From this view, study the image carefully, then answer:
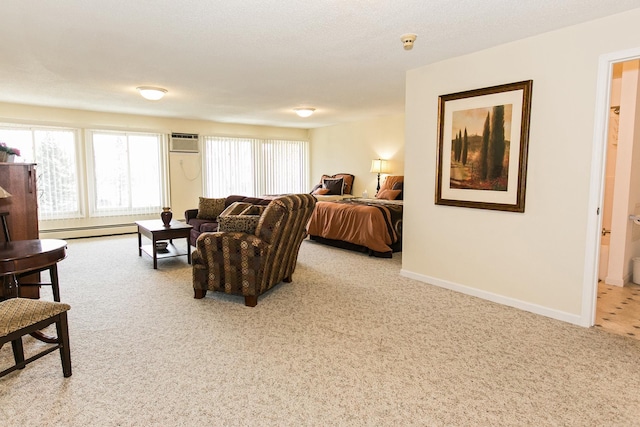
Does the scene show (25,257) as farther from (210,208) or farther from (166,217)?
(210,208)

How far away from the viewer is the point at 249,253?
325cm

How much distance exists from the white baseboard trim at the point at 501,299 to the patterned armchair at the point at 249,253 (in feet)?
5.13

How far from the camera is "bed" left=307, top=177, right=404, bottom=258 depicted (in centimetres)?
514

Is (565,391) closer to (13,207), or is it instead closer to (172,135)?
(13,207)

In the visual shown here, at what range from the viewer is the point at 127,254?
5.42m

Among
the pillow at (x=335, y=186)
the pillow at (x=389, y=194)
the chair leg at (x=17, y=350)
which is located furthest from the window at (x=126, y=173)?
the chair leg at (x=17, y=350)

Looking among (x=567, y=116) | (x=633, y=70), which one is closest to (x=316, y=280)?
(x=567, y=116)

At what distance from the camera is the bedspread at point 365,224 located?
5.14 metres

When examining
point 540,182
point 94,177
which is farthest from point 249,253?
point 94,177

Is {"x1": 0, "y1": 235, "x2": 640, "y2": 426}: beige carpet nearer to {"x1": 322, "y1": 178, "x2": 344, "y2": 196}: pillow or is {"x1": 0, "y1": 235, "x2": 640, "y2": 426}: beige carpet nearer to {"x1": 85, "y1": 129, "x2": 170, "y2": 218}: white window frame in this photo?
{"x1": 85, "y1": 129, "x2": 170, "y2": 218}: white window frame

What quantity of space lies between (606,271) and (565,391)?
2690 millimetres

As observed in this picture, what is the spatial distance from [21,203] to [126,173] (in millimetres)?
4193

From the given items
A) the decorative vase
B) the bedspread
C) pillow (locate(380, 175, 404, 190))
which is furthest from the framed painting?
the decorative vase

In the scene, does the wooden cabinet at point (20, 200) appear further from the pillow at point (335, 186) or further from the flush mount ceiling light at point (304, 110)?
the pillow at point (335, 186)
